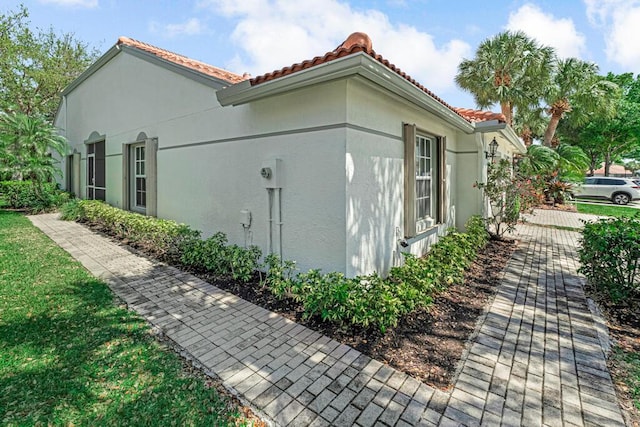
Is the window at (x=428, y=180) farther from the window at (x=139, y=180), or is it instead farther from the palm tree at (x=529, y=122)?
the palm tree at (x=529, y=122)

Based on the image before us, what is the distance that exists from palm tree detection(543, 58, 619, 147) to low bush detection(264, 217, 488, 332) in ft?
58.2

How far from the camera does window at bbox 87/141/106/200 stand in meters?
10.9

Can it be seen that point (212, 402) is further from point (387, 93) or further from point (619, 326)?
point (619, 326)

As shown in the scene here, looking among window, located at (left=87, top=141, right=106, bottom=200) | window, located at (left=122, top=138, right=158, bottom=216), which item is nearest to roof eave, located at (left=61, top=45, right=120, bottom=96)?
window, located at (left=87, top=141, right=106, bottom=200)

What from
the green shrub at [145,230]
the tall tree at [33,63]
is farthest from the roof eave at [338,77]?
the tall tree at [33,63]

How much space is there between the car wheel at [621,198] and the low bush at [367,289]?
2212 cm

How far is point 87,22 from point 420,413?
38.9 ft

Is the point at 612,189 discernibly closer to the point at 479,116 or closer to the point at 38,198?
the point at 479,116

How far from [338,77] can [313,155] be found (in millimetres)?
1146

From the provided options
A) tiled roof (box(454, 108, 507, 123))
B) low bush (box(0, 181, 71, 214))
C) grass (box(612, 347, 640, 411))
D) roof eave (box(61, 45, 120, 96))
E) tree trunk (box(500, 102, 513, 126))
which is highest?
tree trunk (box(500, 102, 513, 126))

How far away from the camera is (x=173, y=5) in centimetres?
715

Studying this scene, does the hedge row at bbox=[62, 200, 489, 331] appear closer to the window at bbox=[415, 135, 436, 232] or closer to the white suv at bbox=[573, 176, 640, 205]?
the window at bbox=[415, 135, 436, 232]

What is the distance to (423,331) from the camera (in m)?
3.69

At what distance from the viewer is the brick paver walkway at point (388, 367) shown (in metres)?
2.41
